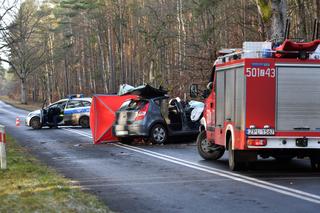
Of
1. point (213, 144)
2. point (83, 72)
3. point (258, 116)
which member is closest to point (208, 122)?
point (213, 144)

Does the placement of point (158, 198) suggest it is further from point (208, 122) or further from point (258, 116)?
point (208, 122)

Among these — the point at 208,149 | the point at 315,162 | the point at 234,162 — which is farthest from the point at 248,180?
the point at 208,149

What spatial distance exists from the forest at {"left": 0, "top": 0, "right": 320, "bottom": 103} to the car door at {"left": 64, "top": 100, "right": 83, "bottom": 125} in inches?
193

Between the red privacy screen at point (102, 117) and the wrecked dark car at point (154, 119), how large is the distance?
85 centimetres

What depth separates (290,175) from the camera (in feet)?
36.8

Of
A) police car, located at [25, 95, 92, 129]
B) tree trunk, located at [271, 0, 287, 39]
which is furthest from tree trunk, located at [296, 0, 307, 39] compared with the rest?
police car, located at [25, 95, 92, 129]

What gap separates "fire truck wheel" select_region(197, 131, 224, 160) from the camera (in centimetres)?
1423

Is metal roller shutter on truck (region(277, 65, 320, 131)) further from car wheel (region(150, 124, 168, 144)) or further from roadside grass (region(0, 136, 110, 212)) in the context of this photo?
car wheel (region(150, 124, 168, 144))

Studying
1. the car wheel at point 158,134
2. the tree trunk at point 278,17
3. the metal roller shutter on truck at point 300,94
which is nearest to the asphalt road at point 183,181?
the metal roller shutter on truck at point 300,94

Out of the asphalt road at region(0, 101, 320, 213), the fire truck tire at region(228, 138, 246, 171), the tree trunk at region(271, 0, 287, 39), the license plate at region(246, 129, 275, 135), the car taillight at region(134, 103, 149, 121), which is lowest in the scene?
the asphalt road at region(0, 101, 320, 213)

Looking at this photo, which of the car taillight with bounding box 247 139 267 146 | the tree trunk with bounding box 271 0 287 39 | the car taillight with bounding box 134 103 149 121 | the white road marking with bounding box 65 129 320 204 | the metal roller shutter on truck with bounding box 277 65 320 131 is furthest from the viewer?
the tree trunk with bounding box 271 0 287 39

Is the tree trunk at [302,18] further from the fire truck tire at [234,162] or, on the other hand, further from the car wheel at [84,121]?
the fire truck tire at [234,162]

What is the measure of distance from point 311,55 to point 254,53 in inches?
44.7

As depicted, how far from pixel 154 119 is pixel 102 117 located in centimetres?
245
